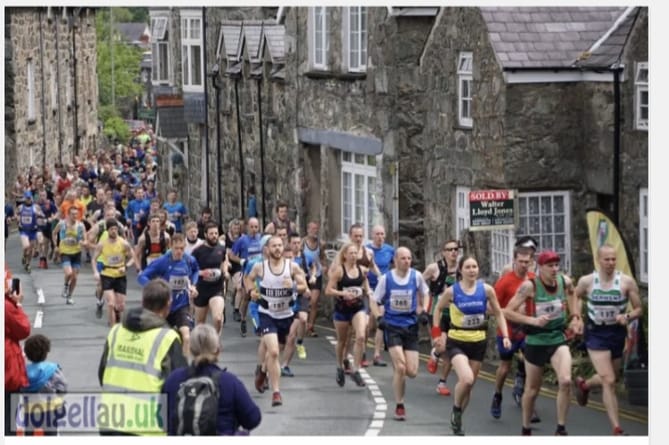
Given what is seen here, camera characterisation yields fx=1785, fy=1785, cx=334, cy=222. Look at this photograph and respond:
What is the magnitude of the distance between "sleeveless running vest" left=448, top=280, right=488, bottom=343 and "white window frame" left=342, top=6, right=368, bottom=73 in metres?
11.7

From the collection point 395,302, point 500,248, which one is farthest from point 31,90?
point 395,302

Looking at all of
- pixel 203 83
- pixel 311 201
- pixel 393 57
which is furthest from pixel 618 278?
pixel 203 83

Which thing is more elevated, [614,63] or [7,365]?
[614,63]

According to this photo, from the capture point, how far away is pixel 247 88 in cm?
3800

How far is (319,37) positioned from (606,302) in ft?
48.3

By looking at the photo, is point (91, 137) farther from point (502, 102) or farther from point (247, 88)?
point (502, 102)

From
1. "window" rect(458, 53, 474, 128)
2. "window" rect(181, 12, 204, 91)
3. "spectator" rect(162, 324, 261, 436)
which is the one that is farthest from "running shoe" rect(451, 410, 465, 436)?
"window" rect(181, 12, 204, 91)

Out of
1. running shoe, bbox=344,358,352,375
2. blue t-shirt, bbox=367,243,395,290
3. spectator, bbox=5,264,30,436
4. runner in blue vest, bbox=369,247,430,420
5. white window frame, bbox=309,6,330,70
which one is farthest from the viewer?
white window frame, bbox=309,6,330,70

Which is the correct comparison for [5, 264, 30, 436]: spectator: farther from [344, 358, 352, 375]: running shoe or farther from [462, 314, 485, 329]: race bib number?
[344, 358, 352, 375]: running shoe

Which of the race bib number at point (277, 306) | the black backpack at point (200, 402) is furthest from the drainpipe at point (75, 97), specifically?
the black backpack at point (200, 402)

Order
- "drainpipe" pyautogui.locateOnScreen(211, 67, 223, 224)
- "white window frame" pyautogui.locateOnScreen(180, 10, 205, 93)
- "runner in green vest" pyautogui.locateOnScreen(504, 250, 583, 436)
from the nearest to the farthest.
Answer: "runner in green vest" pyautogui.locateOnScreen(504, 250, 583, 436) < "drainpipe" pyautogui.locateOnScreen(211, 67, 223, 224) < "white window frame" pyautogui.locateOnScreen(180, 10, 205, 93)

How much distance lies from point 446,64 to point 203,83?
20.1 m

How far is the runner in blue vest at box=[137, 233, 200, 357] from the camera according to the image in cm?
2036

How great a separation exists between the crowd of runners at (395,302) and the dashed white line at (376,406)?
19 cm
